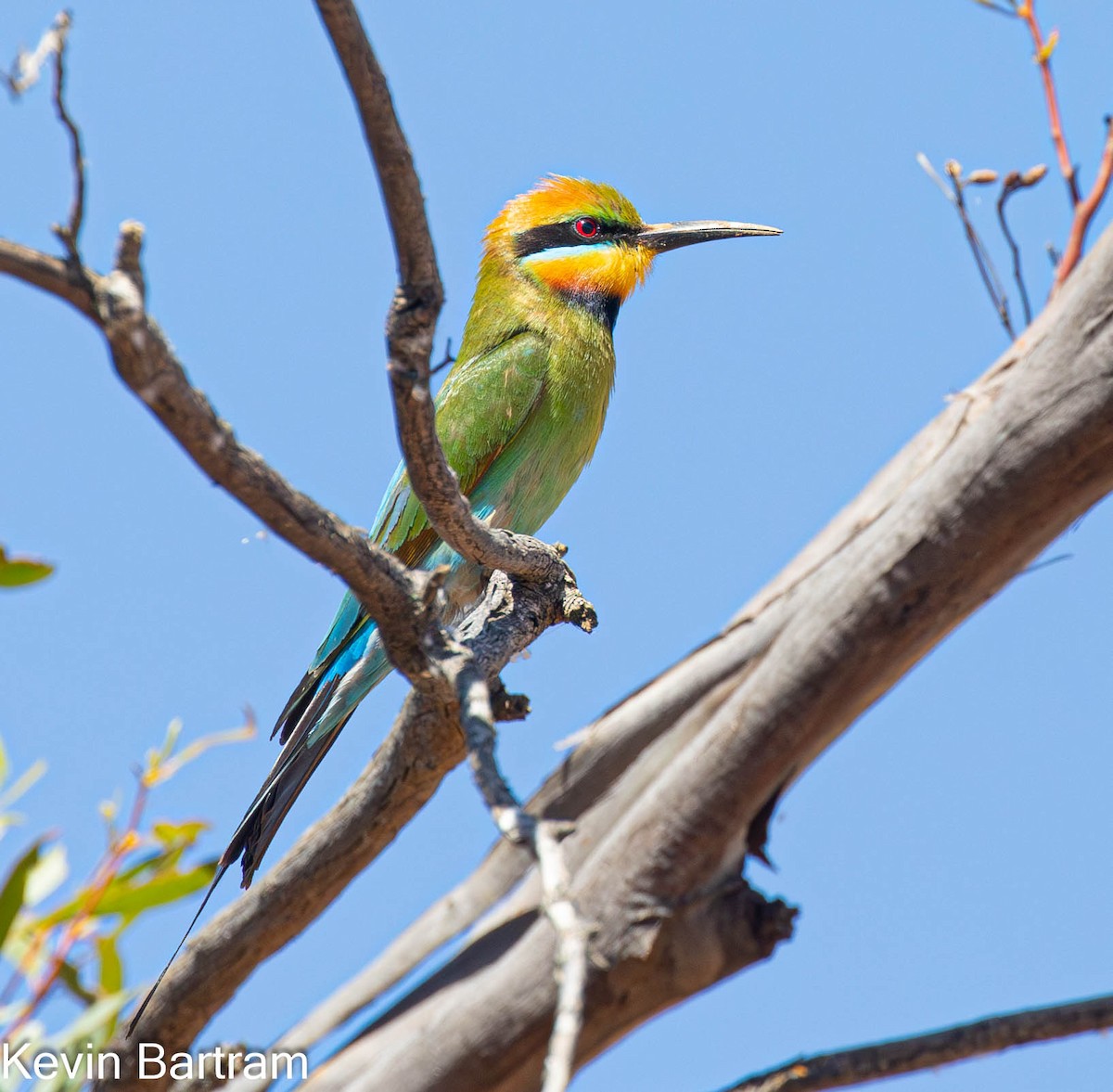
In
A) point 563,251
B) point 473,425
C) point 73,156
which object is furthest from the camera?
point 563,251

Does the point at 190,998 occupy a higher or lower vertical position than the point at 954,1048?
higher

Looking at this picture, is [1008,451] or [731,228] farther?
[731,228]

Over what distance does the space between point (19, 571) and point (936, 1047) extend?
94 centimetres

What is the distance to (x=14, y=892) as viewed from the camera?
47.7 inches

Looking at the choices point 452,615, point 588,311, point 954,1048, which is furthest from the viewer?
point 588,311

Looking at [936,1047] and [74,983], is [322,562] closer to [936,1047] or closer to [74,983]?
[74,983]

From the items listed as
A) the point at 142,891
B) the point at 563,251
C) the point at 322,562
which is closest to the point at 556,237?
the point at 563,251

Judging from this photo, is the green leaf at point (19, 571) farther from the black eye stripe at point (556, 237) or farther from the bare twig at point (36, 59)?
the black eye stripe at point (556, 237)

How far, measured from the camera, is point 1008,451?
1022 mm

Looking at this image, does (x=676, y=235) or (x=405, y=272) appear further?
(x=676, y=235)

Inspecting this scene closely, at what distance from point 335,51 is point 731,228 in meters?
2.57

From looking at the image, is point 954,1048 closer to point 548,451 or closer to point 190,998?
point 190,998

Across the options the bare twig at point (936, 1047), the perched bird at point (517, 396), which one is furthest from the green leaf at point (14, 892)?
the perched bird at point (517, 396)

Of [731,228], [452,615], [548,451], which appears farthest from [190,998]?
[731,228]
